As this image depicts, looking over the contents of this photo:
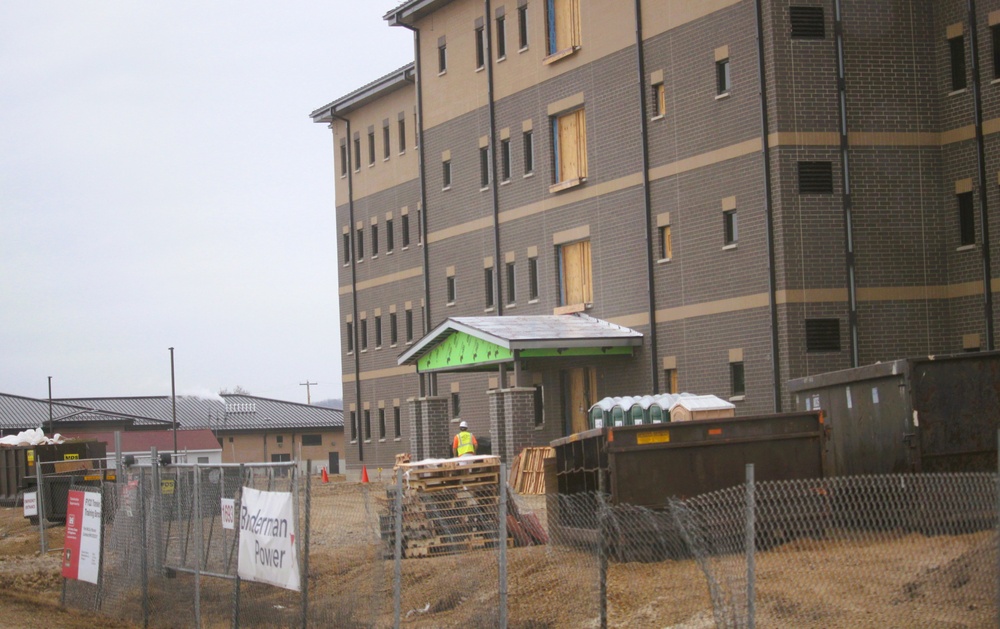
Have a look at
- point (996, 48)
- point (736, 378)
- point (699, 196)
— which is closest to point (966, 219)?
point (996, 48)

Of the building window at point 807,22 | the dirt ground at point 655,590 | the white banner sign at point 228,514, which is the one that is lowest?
the dirt ground at point 655,590

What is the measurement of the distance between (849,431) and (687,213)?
49.0ft

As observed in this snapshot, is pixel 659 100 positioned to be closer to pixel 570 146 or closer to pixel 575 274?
pixel 570 146

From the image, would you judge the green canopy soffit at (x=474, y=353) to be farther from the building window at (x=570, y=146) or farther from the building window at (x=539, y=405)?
the building window at (x=570, y=146)

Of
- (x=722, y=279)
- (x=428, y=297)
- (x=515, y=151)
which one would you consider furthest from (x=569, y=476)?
(x=428, y=297)

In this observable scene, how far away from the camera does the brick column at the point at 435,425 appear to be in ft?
134

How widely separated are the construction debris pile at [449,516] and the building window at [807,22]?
14.9 m

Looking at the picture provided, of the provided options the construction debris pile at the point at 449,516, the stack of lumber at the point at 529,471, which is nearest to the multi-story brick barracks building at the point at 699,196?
the stack of lumber at the point at 529,471

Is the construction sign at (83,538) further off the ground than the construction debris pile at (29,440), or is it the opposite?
the construction debris pile at (29,440)

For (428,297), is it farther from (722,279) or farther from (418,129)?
(722,279)

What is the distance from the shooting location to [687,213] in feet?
109

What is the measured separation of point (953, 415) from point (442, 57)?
96.5ft

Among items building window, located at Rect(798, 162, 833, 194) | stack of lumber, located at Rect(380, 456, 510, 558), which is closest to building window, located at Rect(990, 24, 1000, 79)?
building window, located at Rect(798, 162, 833, 194)

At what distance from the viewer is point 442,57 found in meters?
44.0
